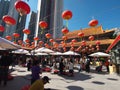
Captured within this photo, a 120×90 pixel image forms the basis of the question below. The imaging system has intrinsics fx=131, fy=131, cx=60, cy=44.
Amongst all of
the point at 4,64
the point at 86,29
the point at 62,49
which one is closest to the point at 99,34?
the point at 86,29

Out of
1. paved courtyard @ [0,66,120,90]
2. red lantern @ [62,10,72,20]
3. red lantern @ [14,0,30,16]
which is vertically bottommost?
paved courtyard @ [0,66,120,90]

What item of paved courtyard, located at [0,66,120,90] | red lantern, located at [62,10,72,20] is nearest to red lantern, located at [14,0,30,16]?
red lantern, located at [62,10,72,20]

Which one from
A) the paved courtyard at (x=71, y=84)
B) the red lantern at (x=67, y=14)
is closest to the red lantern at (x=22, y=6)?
the red lantern at (x=67, y=14)

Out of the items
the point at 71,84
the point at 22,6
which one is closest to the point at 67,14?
the point at 22,6

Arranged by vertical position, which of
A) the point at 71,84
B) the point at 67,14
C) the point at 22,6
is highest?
the point at 67,14

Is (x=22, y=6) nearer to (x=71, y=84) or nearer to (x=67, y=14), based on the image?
(x=67, y=14)

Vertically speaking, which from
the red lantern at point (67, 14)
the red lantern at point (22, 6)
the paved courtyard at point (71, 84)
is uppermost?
the red lantern at point (67, 14)

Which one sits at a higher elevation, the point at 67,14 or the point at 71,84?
the point at 67,14

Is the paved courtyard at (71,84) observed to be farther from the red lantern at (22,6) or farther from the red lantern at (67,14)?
the red lantern at (67,14)

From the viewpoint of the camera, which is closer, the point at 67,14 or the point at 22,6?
the point at 22,6

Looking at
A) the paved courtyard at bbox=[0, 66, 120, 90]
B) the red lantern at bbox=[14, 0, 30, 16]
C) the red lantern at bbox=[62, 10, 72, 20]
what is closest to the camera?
the red lantern at bbox=[14, 0, 30, 16]

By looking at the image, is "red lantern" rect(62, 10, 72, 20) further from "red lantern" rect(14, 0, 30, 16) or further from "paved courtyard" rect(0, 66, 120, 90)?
"paved courtyard" rect(0, 66, 120, 90)

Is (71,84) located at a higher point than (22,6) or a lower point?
lower

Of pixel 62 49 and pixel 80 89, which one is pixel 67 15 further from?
pixel 62 49
